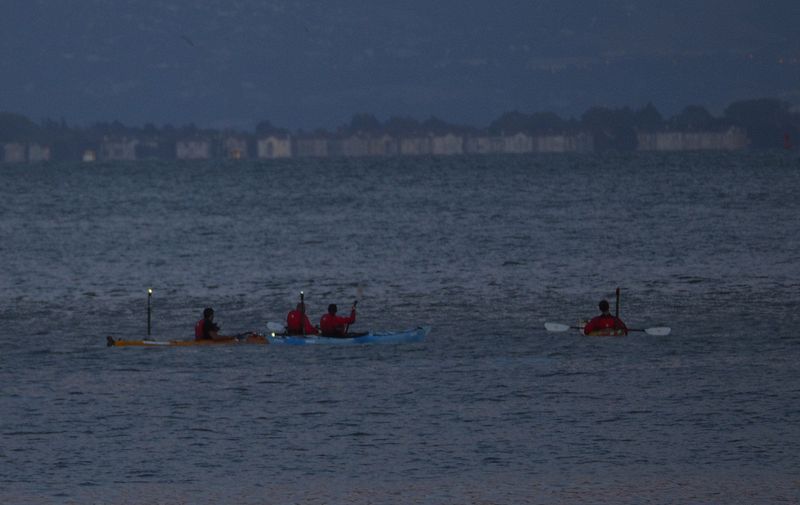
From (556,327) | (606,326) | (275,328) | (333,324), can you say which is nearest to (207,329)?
(333,324)

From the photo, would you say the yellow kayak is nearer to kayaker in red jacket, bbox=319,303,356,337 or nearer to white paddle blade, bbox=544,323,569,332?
kayaker in red jacket, bbox=319,303,356,337

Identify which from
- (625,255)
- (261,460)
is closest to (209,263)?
(625,255)

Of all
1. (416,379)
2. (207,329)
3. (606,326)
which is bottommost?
(416,379)

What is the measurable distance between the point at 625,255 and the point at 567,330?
3196cm

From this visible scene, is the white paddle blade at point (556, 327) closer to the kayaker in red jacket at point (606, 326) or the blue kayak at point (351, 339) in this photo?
the kayaker in red jacket at point (606, 326)

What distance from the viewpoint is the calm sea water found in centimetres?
2950

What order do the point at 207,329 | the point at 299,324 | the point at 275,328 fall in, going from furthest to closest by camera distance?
the point at 275,328 < the point at 299,324 < the point at 207,329

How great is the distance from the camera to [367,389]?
39.1 meters

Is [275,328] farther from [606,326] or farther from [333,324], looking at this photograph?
[606,326]

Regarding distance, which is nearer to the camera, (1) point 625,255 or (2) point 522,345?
(2) point 522,345

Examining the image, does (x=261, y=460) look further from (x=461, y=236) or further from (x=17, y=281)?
(x=461, y=236)

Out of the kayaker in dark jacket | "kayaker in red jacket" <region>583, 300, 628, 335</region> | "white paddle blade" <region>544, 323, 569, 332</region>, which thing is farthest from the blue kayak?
"kayaker in red jacket" <region>583, 300, 628, 335</region>

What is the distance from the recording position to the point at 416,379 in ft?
133

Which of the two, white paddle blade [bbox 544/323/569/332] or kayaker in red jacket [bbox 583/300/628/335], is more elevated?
kayaker in red jacket [bbox 583/300/628/335]
